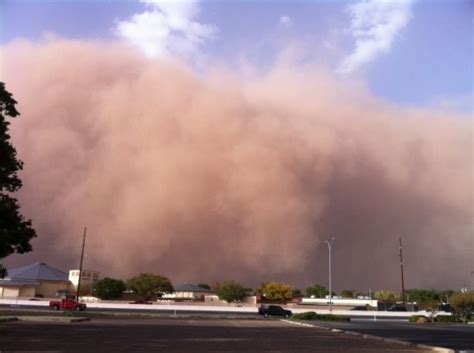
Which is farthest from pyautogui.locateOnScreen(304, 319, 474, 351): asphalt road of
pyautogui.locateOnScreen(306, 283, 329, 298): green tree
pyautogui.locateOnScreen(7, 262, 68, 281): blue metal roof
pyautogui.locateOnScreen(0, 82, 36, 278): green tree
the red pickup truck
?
pyautogui.locateOnScreen(306, 283, 329, 298): green tree

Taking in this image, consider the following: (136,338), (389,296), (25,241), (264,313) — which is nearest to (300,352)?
(136,338)

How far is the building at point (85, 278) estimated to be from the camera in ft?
348

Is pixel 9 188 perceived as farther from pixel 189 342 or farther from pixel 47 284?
pixel 47 284

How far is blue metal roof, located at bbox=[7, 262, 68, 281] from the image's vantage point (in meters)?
101

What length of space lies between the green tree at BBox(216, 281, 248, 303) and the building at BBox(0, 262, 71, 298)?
29553 millimetres

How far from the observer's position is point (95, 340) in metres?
20.0

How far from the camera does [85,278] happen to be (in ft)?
370

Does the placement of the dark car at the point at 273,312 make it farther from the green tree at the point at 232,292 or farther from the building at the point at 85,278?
the building at the point at 85,278

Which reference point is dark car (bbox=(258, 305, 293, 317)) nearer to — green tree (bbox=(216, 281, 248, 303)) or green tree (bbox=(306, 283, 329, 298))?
green tree (bbox=(216, 281, 248, 303))

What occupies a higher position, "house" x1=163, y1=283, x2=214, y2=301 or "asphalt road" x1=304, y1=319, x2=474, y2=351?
"house" x1=163, y1=283, x2=214, y2=301

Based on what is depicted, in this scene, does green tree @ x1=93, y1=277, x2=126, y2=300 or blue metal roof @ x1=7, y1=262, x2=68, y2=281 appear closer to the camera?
green tree @ x1=93, y1=277, x2=126, y2=300

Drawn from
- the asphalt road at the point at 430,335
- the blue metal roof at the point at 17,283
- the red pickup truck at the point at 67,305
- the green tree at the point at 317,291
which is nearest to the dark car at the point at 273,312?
the red pickup truck at the point at 67,305

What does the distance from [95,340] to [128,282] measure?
83192 mm

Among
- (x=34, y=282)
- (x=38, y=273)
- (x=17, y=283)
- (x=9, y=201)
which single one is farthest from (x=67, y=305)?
(x=38, y=273)
